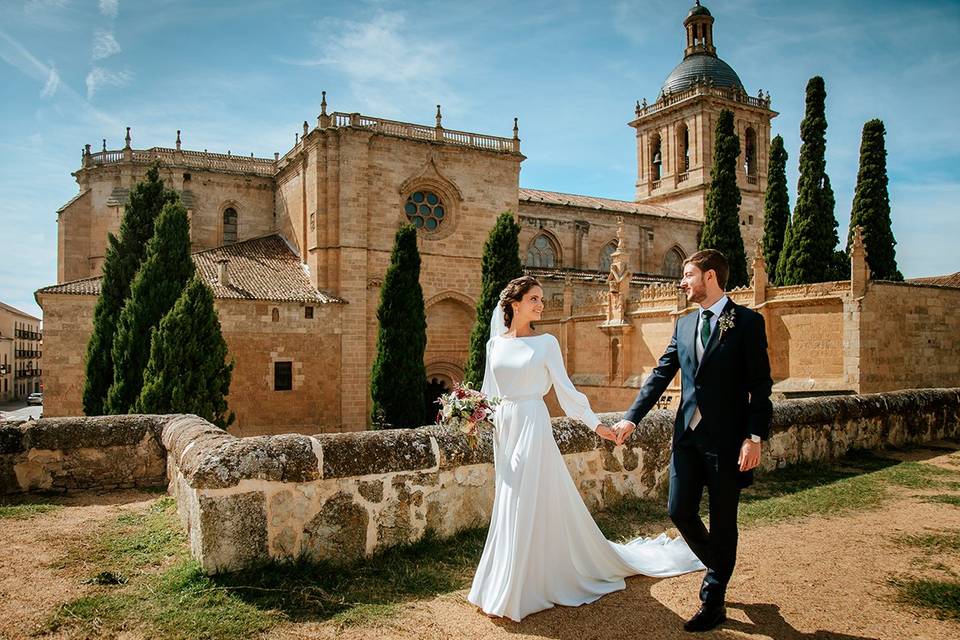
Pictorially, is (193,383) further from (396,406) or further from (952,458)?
(952,458)

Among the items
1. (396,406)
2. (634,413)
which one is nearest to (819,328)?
(396,406)

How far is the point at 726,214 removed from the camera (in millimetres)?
25703

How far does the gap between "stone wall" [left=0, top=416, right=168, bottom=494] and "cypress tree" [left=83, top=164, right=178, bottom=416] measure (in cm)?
1347

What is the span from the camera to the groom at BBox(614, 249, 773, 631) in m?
3.38

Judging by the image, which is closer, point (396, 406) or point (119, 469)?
point (119, 469)

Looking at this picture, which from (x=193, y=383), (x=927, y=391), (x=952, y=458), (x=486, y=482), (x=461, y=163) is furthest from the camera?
(x=461, y=163)

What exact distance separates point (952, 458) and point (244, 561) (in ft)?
25.5

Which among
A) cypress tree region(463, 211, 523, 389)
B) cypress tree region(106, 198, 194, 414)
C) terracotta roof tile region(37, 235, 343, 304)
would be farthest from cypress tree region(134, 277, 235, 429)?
cypress tree region(463, 211, 523, 389)

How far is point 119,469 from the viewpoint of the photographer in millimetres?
6547

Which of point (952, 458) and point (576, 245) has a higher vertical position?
point (576, 245)

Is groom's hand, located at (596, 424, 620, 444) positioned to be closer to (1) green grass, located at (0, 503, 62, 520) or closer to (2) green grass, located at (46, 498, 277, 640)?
(2) green grass, located at (46, 498, 277, 640)

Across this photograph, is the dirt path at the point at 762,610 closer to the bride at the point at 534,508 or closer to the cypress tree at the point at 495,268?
the bride at the point at 534,508

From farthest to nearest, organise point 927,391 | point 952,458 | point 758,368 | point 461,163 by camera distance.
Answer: point 461,163 → point 927,391 → point 952,458 → point 758,368

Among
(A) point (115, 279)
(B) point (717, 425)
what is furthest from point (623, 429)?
(A) point (115, 279)
